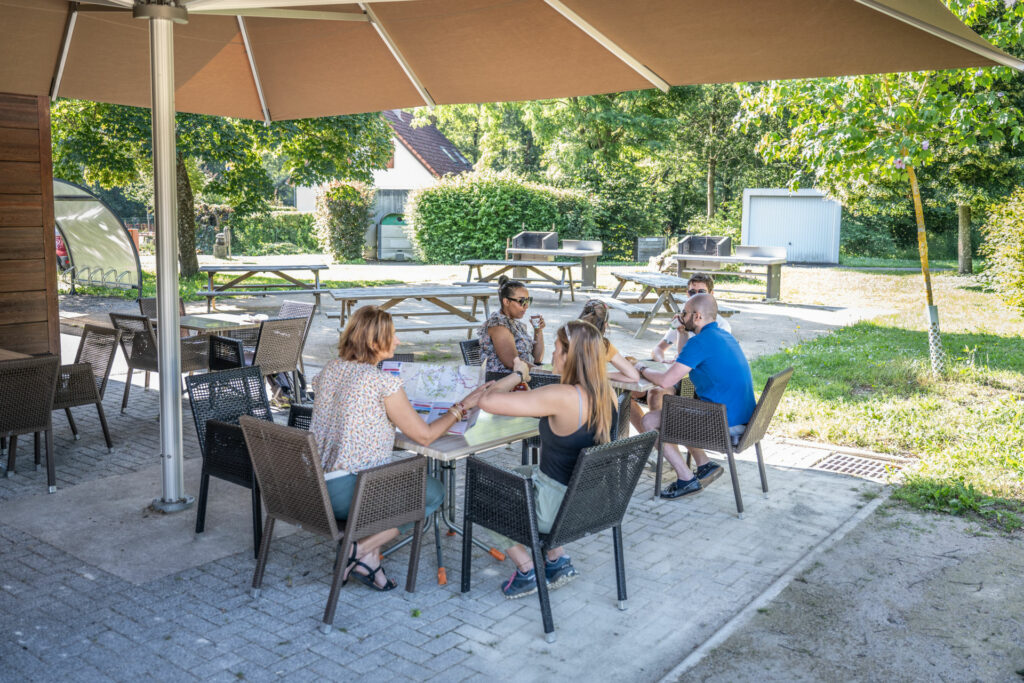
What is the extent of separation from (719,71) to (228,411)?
11.1ft

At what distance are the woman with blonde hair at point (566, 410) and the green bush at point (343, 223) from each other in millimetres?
25091

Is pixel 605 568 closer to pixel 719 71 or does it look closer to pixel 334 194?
pixel 719 71

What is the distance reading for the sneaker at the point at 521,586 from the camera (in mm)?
4262

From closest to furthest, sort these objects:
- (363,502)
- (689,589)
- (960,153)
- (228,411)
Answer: (363,502) < (689,589) < (228,411) < (960,153)

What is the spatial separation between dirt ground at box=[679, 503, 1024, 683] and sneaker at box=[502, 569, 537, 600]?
93cm

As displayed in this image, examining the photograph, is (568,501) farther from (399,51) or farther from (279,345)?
(279,345)

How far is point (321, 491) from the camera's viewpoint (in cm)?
379

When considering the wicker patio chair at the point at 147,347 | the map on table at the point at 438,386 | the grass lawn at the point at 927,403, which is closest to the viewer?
the map on table at the point at 438,386

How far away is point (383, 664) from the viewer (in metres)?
3.60

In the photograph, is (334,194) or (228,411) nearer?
(228,411)

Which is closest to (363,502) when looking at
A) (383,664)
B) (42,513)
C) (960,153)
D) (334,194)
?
(383,664)

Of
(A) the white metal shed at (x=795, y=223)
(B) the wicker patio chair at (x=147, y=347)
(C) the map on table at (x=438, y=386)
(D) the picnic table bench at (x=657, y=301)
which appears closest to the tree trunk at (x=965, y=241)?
(A) the white metal shed at (x=795, y=223)

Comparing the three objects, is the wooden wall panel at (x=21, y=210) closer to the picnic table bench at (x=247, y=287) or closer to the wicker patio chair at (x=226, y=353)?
the wicker patio chair at (x=226, y=353)

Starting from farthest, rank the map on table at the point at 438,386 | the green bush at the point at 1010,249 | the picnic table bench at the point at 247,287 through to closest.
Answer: the picnic table bench at the point at 247,287 < the green bush at the point at 1010,249 < the map on table at the point at 438,386
